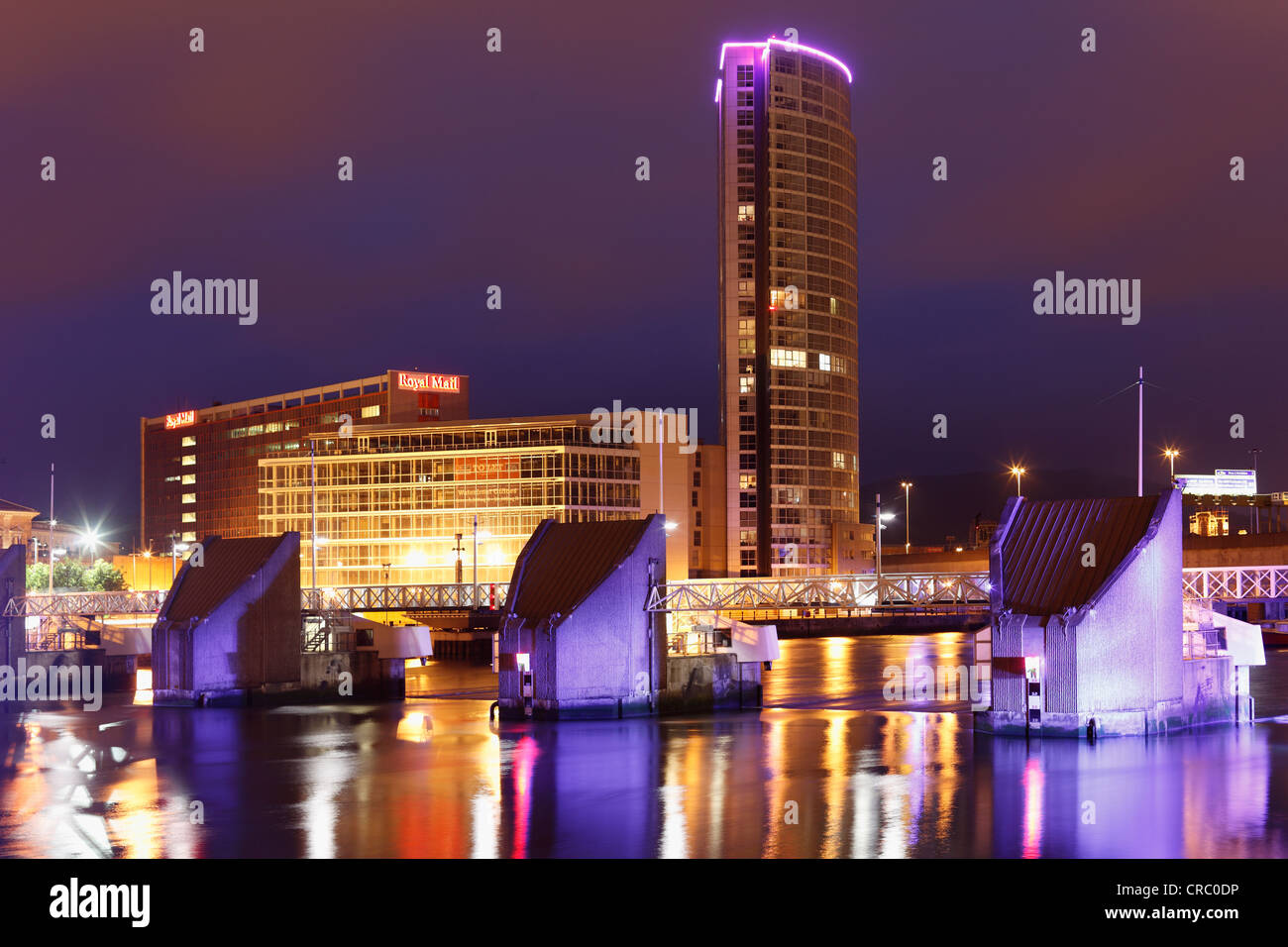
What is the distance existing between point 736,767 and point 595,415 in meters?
99.0

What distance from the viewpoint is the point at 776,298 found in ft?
545

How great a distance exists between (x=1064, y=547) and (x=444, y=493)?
10357 cm

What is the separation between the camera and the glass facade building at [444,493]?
143 meters

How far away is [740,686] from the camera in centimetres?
6506

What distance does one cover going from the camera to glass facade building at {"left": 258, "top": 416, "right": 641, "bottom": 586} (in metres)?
143

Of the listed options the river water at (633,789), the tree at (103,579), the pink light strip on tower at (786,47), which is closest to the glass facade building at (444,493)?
the tree at (103,579)

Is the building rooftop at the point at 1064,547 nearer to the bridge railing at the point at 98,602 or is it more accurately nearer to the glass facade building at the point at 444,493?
the bridge railing at the point at 98,602

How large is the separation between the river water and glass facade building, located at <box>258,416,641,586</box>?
7954 cm

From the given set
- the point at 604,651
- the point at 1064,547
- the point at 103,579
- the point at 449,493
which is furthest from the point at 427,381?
the point at 1064,547

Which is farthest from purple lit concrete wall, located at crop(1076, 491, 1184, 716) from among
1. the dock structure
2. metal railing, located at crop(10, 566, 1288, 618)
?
metal railing, located at crop(10, 566, 1288, 618)

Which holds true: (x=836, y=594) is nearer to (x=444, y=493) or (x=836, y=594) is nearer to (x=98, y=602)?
(x=98, y=602)

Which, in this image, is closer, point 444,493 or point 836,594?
point 836,594
